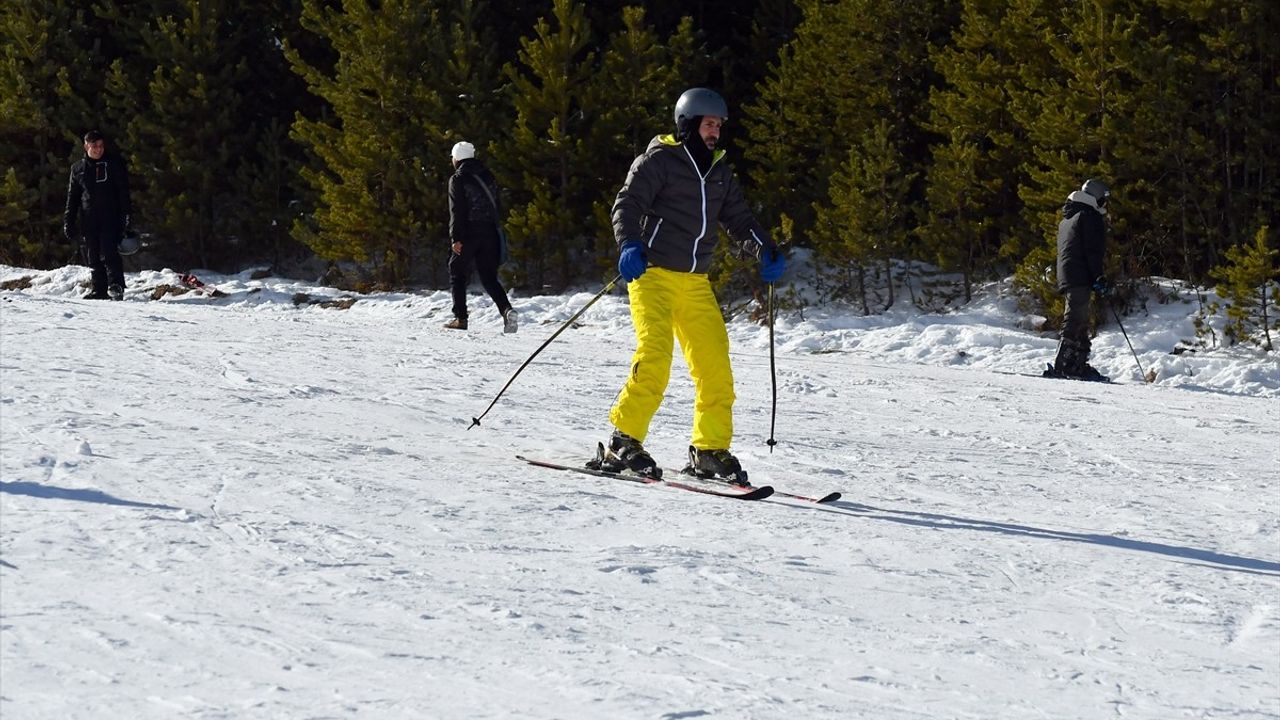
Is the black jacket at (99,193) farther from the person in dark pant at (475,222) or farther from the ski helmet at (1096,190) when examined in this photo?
the ski helmet at (1096,190)

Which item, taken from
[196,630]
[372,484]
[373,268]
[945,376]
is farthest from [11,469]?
[373,268]

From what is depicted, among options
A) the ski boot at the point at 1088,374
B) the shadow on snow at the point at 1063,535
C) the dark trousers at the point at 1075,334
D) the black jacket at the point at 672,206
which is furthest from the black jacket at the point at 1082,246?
the shadow on snow at the point at 1063,535

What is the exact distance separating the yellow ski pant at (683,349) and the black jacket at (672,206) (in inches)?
3.9

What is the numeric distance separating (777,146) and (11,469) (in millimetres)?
15399

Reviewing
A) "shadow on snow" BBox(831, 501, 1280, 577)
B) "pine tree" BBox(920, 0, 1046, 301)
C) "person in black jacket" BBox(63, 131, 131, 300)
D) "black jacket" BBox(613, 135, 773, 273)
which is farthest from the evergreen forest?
"black jacket" BBox(613, 135, 773, 273)

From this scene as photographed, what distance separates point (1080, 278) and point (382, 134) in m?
11.1

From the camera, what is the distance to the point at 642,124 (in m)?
19.8

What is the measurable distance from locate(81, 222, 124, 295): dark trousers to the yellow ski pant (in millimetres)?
10238

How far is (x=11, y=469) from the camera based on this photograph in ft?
17.0

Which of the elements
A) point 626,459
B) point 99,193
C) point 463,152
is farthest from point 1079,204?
point 99,193

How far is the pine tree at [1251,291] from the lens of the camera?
1442cm

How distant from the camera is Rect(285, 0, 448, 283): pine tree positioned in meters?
20.2

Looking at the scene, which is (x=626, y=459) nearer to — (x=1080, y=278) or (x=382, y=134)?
(x=1080, y=278)

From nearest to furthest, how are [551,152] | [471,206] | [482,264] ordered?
[471,206], [482,264], [551,152]
